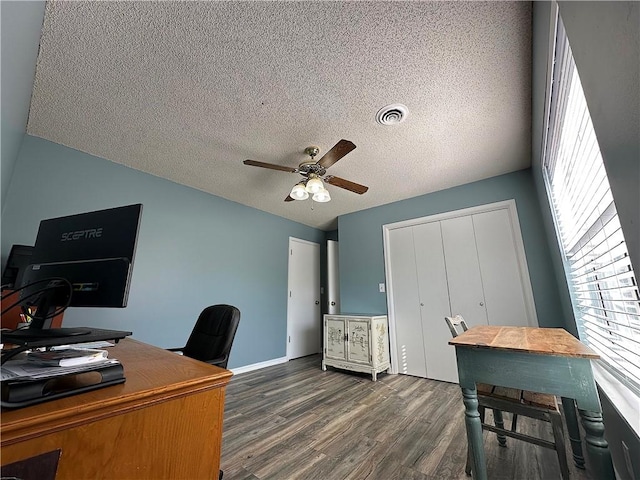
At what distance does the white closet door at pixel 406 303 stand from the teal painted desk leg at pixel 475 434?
209 cm

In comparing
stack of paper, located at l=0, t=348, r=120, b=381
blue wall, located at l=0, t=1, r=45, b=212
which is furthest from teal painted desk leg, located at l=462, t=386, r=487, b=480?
blue wall, located at l=0, t=1, r=45, b=212

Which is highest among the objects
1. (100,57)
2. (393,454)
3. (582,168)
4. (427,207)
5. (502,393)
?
(100,57)

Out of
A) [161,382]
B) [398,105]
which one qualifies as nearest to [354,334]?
[398,105]

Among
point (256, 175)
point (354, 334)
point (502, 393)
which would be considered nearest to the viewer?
point (502, 393)

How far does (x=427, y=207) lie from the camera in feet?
11.2

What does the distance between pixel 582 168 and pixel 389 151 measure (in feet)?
4.66

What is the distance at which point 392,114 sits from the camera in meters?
1.95

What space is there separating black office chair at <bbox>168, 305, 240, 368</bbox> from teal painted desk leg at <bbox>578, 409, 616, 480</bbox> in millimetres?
1677

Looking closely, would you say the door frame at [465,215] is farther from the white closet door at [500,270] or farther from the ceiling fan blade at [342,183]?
the ceiling fan blade at [342,183]

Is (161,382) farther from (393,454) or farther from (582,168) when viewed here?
(582,168)

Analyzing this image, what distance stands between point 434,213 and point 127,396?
11.4 feet

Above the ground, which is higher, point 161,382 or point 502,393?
point 161,382

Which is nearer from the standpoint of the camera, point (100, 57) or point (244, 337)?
point (100, 57)

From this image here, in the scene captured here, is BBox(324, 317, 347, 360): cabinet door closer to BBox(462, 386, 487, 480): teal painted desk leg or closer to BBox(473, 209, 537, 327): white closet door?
BBox(473, 209, 537, 327): white closet door
